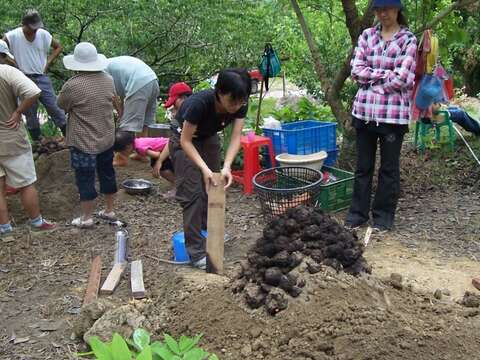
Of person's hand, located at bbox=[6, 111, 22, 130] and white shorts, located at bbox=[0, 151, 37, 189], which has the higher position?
person's hand, located at bbox=[6, 111, 22, 130]

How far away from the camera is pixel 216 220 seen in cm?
425

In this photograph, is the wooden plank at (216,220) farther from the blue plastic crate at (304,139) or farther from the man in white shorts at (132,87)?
the man in white shorts at (132,87)

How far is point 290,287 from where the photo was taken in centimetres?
347

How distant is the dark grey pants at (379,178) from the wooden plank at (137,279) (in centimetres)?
204

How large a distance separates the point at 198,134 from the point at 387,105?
1.69 metres

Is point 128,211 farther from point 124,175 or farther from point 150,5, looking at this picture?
point 150,5

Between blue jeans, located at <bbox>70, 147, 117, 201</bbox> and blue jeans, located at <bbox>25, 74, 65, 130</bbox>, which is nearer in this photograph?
blue jeans, located at <bbox>70, 147, 117, 201</bbox>

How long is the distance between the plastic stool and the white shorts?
4941 millimetres

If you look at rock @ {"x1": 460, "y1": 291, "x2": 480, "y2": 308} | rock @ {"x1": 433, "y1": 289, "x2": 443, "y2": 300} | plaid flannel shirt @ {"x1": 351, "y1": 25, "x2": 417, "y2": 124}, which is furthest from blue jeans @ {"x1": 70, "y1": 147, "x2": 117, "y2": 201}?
rock @ {"x1": 460, "y1": 291, "x2": 480, "y2": 308}

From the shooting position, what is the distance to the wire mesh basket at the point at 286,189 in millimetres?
5363

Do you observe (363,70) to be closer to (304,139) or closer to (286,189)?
(286,189)

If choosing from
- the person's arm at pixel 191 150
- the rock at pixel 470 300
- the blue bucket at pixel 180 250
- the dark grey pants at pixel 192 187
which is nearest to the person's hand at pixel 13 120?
the dark grey pants at pixel 192 187

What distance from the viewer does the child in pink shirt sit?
21.0 feet

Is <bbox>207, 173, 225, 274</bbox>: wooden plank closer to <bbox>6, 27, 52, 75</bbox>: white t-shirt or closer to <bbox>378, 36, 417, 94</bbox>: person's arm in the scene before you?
<bbox>378, 36, 417, 94</bbox>: person's arm
